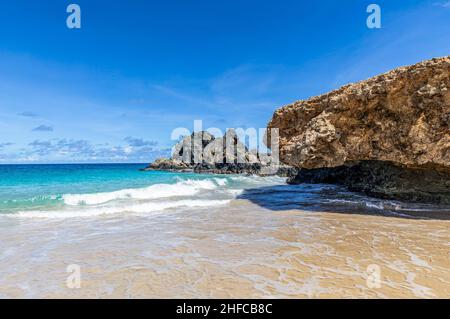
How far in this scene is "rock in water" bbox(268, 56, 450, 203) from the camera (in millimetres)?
11178

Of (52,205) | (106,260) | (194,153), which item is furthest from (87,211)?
(194,153)

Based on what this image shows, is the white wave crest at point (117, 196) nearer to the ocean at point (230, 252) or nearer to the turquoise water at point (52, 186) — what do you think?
the turquoise water at point (52, 186)

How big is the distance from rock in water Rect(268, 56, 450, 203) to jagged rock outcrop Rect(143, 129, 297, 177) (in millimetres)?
31867

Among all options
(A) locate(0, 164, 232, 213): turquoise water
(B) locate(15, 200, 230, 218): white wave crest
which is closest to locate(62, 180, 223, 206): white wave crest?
(A) locate(0, 164, 232, 213): turquoise water

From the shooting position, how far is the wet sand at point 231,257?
4.64 metres

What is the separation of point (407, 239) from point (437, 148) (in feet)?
19.8

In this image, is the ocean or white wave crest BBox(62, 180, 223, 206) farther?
white wave crest BBox(62, 180, 223, 206)

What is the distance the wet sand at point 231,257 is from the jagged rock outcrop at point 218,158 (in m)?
38.0

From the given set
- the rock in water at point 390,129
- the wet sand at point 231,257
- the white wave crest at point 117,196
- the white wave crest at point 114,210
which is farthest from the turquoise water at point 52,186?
the rock in water at point 390,129

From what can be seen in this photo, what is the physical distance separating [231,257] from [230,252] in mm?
364

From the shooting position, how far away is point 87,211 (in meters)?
12.8

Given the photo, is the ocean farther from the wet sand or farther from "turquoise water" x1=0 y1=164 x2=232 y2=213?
"turquoise water" x1=0 y1=164 x2=232 y2=213

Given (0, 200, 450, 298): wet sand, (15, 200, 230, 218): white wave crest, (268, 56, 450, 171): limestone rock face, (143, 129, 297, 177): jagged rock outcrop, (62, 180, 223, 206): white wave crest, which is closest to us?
(0, 200, 450, 298): wet sand
